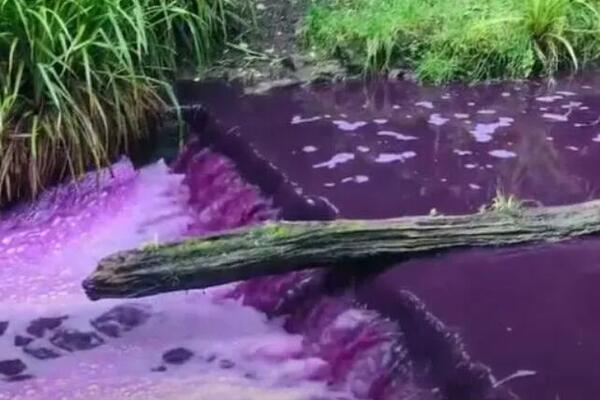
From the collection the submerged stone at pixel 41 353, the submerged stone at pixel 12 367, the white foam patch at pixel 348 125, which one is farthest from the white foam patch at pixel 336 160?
the submerged stone at pixel 12 367

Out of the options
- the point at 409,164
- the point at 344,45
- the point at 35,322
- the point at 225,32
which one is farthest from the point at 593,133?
the point at 35,322

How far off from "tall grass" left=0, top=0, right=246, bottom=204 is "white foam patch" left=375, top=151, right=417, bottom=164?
1.24 meters

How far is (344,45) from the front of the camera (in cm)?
632

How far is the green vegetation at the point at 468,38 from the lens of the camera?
6.12 meters

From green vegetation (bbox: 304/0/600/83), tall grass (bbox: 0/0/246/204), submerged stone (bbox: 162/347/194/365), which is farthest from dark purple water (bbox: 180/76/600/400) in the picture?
submerged stone (bbox: 162/347/194/365)

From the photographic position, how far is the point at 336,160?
4918 millimetres

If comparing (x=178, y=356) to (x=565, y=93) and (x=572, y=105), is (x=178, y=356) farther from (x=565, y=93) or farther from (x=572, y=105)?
(x=565, y=93)

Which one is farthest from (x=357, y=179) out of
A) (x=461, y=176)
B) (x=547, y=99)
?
(x=547, y=99)

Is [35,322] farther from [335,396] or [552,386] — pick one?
[552,386]

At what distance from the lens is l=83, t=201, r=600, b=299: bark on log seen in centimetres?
372

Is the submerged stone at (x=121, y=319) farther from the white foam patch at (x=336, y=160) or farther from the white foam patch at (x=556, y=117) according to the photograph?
the white foam patch at (x=556, y=117)

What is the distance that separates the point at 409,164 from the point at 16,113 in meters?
1.75

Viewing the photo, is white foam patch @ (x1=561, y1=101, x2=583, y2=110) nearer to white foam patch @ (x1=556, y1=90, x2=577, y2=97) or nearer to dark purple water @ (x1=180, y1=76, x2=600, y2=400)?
dark purple water @ (x1=180, y1=76, x2=600, y2=400)

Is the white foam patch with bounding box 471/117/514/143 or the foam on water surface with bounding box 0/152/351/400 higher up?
the white foam patch with bounding box 471/117/514/143
